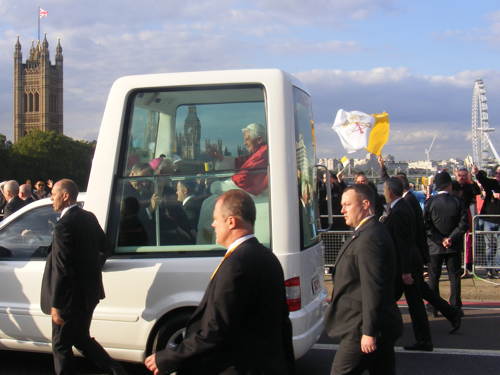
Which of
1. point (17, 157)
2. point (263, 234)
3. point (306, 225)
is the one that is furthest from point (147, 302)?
point (17, 157)

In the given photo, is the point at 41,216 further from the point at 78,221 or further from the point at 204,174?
the point at 204,174

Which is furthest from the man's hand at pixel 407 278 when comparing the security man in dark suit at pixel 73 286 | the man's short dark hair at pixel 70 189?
the man's short dark hair at pixel 70 189

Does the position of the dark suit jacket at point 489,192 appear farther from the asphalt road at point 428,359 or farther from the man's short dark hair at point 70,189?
the man's short dark hair at point 70,189

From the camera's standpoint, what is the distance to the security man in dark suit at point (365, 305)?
3742mm

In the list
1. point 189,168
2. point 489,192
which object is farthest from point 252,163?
point 489,192

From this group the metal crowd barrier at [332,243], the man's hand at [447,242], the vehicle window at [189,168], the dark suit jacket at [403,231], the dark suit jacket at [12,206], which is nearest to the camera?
the vehicle window at [189,168]

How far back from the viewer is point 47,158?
97.4m

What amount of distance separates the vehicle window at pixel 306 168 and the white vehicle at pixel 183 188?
3 cm

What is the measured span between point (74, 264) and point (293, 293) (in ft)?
5.29

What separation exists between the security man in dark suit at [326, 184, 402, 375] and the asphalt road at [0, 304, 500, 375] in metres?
2.07

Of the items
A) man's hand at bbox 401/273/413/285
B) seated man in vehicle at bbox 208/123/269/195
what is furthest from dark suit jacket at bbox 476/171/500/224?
seated man in vehicle at bbox 208/123/269/195

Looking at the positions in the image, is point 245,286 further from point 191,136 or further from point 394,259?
point 191,136

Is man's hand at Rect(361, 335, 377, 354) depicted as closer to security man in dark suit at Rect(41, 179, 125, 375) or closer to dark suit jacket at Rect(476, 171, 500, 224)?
security man in dark suit at Rect(41, 179, 125, 375)

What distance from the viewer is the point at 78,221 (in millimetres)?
4746
